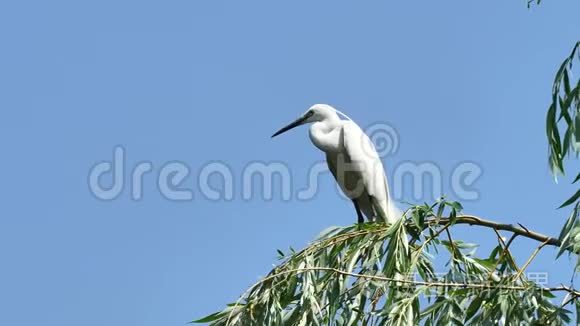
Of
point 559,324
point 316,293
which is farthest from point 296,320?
point 559,324

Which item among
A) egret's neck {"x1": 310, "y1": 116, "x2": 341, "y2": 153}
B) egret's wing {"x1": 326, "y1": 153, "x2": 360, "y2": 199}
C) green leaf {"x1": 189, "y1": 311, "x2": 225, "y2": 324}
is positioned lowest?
green leaf {"x1": 189, "y1": 311, "x2": 225, "y2": 324}

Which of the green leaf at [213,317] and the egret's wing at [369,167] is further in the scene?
the egret's wing at [369,167]

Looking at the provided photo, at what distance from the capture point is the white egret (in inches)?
248

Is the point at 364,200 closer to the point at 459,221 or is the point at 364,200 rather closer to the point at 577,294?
the point at 459,221

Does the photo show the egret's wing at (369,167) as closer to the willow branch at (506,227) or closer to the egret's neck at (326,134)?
the egret's neck at (326,134)

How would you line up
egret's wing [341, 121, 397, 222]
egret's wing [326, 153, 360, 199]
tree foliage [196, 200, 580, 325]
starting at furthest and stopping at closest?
egret's wing [326, 153, 360, 199], egret's wing [341, 121, 397, 222], tree foliage [196, 200, 580, 325]

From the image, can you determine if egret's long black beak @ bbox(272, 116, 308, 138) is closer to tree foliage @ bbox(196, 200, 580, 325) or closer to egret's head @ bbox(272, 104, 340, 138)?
egret's head @ bbox(272, 104, 340, 138)

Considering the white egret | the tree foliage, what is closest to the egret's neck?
the white egret

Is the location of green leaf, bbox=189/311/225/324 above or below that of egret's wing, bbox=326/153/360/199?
below

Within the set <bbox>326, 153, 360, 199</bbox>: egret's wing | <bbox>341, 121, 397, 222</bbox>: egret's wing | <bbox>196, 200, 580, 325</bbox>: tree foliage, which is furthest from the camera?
<bbox>326, 153, 360, 199</bbox>: egret's wing

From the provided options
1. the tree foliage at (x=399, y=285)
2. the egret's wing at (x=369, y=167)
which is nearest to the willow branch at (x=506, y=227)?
the tree foliage at (x=399, y=285)

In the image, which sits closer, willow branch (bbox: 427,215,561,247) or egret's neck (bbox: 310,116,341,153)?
willow branch (bbox: 427,215,561,247)

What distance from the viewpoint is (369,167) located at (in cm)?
630

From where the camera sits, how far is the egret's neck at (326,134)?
6406 mm
